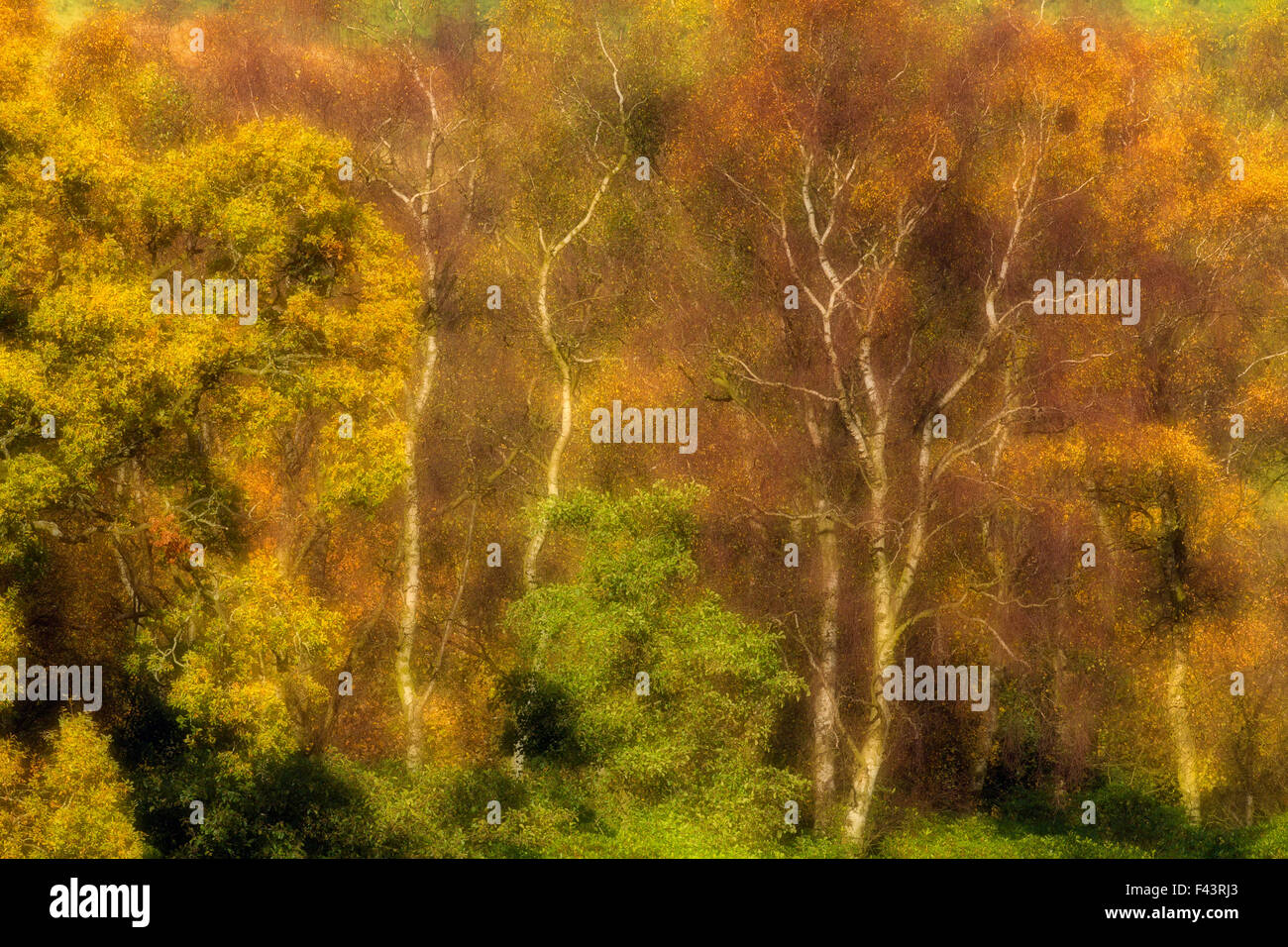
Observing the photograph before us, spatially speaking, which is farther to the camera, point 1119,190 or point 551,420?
point 551,420

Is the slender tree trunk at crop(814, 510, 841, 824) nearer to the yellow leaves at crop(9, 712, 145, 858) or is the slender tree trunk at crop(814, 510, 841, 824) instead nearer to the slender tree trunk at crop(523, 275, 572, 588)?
the slender tree trunk at crop(523, 275, 572, 588)

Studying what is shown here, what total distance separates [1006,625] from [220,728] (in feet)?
50.9

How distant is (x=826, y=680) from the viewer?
99.1 ft

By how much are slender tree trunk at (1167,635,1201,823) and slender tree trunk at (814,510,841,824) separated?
683 centimetres

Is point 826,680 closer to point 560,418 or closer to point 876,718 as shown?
point 876,718

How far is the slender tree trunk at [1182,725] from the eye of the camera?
31.0m

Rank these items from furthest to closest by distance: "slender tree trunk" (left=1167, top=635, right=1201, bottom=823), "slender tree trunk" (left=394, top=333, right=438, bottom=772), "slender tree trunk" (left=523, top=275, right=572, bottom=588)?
"slender tree trunk" (left=394, top=333, right=438, bottom=772) → "slender tree trunk" (left=523, top=275, right=572, bottom=588) → "slender tree trunk" (left=1167, top=635, right=1201, bottom=823)

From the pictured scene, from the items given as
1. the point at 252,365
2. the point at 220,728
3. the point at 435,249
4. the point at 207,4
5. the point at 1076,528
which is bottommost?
the point at 220,728

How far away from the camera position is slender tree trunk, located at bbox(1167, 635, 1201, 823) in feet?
102

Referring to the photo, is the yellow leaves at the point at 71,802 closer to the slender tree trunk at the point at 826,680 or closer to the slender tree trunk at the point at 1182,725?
the slender tree trunk at the point at 826,680

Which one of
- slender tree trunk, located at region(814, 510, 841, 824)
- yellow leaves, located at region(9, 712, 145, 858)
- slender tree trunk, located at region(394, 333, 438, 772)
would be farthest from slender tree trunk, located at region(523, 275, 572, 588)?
yellow leaves, located at region(9, 712, 145, 858)

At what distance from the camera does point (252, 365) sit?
28.5 m

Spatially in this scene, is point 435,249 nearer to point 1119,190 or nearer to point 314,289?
point 314,289

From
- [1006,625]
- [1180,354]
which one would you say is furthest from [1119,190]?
[1006,625]
